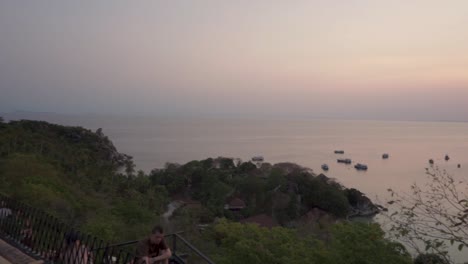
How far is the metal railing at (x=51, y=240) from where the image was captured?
20.9 feet

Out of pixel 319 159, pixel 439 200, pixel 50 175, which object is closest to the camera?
pixel 439 200

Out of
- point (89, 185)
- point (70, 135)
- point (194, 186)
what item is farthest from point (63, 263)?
point (70, 135)

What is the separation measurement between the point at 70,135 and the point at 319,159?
5936cm

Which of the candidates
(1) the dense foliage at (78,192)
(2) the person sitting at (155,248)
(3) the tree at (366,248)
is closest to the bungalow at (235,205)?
(1) the dense foliage at (78,192)

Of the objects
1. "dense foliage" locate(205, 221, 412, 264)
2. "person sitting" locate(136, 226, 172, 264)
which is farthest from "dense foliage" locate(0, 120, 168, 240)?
"person sitting" locate(136, 226, 172, 264)

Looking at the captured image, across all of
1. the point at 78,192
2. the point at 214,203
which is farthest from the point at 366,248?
the point at 214,203

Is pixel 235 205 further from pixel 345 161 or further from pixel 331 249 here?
pixel 345 161

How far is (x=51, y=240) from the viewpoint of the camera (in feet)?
23.7

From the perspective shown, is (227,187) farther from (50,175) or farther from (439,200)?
(439,200)

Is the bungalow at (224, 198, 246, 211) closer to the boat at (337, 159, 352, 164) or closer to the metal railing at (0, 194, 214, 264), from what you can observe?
the metal railing at (0, 194, 214, 264)

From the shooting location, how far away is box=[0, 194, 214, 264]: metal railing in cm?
637

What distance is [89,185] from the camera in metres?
37.1

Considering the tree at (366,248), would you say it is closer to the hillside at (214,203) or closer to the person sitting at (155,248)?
the hillside at (214,203)

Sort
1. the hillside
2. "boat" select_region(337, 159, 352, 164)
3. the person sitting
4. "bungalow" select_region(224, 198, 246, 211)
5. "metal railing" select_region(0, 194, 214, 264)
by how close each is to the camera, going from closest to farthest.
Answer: the person sitting, "metal railing" select_region(0, 194, 214, 264), the hillside, "bungalow" select_region(224, 198, 246, 211), "boat" select_region(337, 159, 352, 164)
